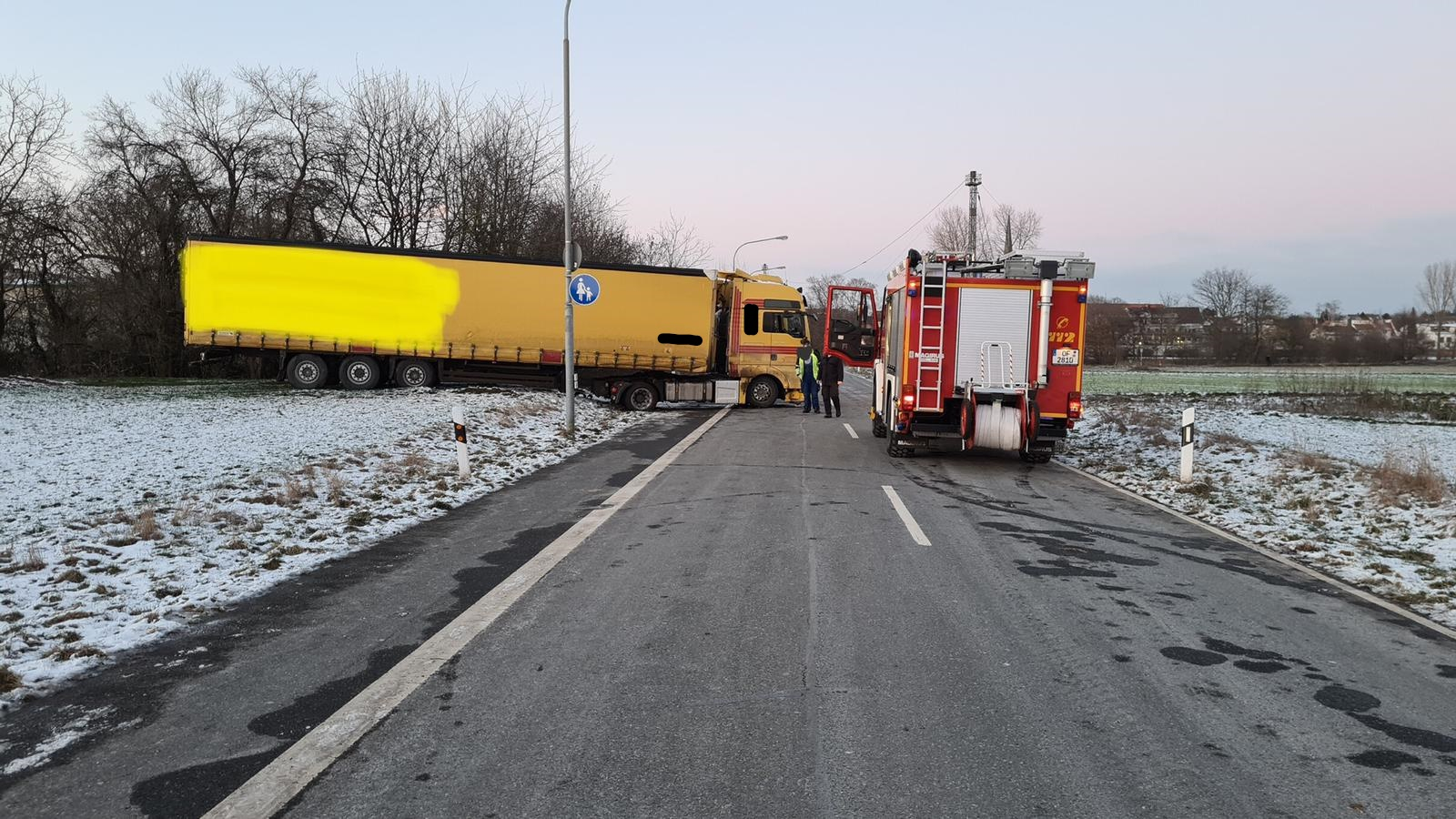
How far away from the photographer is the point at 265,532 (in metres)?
7.33

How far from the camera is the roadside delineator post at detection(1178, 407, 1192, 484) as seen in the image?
11445mm

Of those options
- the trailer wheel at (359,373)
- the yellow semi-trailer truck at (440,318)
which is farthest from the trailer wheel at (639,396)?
the trailer wheel at (359,373)

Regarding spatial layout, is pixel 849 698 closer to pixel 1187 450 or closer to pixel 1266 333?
pixel 1187 450

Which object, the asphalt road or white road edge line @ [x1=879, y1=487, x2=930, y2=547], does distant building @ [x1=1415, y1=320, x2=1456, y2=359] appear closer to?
white road edge line @ [x1=879, y1=487, x2=930, y2=547]

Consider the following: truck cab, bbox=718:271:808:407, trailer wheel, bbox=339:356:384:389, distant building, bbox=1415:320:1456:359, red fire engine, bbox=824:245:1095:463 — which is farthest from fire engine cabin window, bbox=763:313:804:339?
distant building, bbox=1415:320:1456:359

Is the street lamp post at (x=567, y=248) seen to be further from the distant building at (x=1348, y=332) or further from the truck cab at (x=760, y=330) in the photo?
the distant building at (x=1348, y=332)

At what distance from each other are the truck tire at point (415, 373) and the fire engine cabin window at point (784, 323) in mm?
8497

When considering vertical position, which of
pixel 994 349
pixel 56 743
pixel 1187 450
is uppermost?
pixel 994 349

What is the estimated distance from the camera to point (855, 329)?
17422mm

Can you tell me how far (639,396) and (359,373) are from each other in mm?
6972

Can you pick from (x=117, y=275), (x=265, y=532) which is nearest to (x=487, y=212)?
(x=117, y=275)

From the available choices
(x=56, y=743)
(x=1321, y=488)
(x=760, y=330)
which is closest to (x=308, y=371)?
(x=760, y=330)

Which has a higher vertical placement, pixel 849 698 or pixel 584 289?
pixel 584 289

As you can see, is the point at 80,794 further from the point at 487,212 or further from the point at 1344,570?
the point at 487,212
